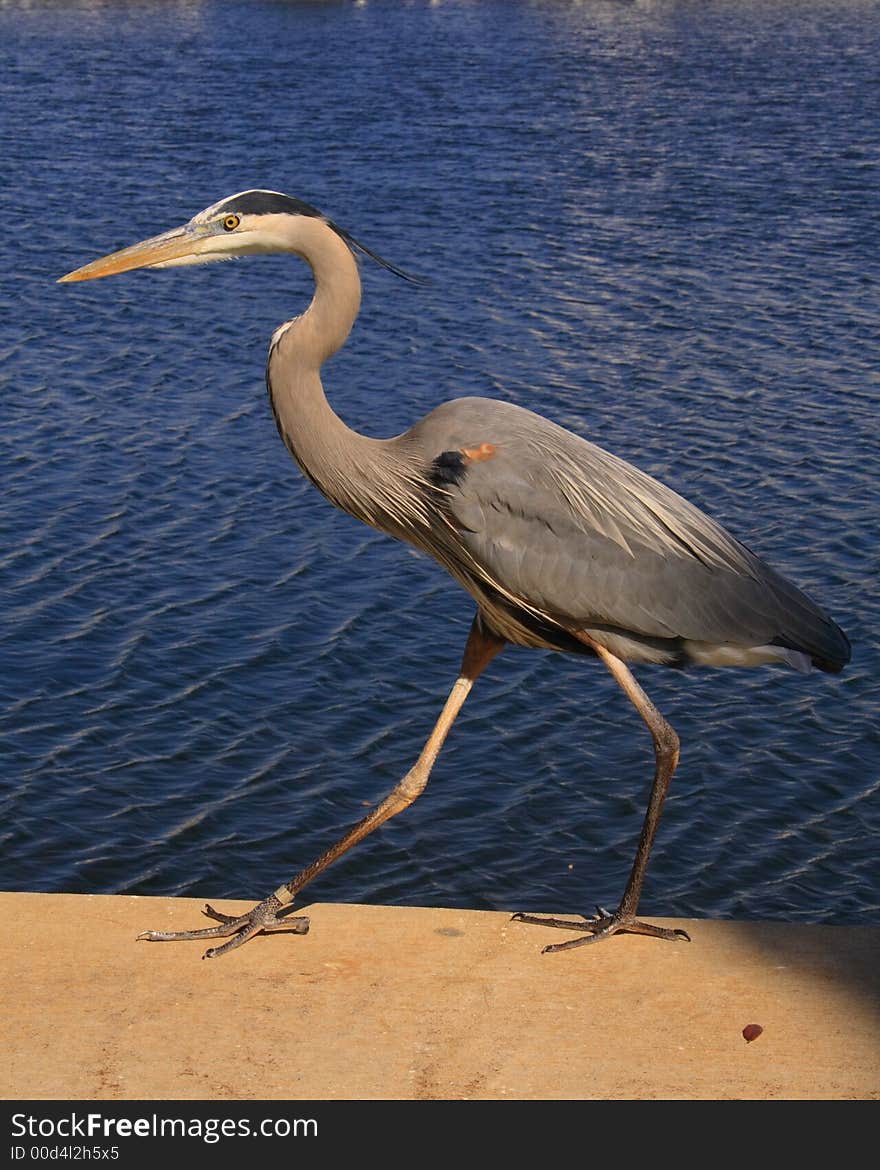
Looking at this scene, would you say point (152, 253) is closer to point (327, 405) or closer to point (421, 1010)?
point (327, 405)

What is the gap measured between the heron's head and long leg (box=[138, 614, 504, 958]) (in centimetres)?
129

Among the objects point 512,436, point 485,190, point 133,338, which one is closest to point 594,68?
point 485,190

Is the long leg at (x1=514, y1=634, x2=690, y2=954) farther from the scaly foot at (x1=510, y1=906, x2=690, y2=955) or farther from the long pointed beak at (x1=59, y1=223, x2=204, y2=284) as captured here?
the long pointed beak at (x1=59, y1=223, x2=204, y2=284)

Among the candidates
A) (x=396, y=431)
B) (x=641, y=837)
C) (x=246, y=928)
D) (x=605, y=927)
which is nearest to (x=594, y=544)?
(x=641, y=837)

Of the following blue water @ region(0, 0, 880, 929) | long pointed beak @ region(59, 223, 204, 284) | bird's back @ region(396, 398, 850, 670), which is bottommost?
blue water @ region(0, 0, 880, 929)

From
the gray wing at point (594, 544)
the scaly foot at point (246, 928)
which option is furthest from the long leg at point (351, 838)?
the gray wing at point (594, 544)

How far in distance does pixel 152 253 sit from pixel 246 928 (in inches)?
84.6

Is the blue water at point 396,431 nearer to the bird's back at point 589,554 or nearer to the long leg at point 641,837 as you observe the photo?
the long leg at point 641,837

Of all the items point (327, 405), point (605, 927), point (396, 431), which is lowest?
point (396, 431)

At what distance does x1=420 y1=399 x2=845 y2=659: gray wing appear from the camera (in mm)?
5266

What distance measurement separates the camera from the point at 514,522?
527cm

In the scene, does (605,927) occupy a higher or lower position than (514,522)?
lower

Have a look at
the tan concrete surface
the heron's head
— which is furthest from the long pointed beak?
the tan concrete surface

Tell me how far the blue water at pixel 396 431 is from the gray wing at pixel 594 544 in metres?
2.17
